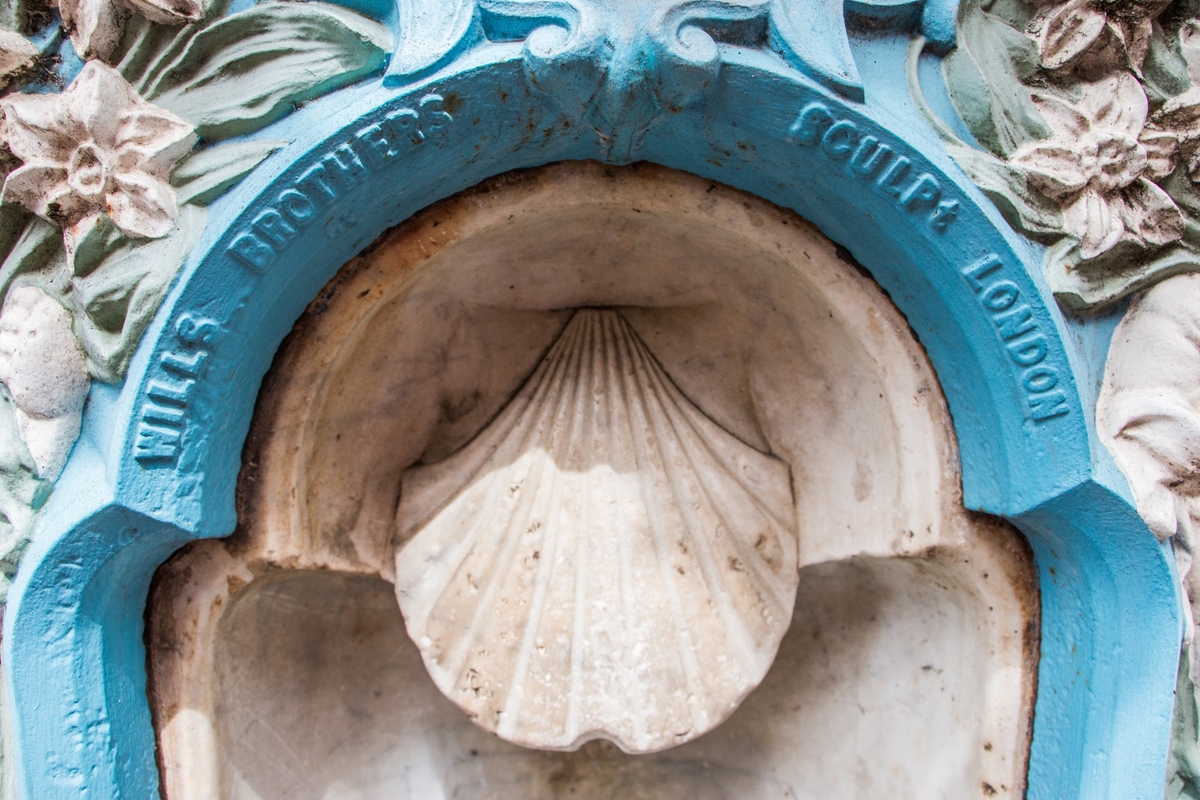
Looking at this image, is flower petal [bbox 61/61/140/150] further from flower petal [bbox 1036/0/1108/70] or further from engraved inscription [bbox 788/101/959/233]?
flower petal [bbox 1036/0/1108/70]

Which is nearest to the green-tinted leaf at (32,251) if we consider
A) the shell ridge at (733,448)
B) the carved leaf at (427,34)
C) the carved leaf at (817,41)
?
the carved leaf at (427,34)

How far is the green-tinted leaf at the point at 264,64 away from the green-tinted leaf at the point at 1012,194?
629 mm

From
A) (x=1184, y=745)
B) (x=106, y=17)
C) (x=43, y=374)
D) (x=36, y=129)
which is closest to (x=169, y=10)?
(x=106, y=17)

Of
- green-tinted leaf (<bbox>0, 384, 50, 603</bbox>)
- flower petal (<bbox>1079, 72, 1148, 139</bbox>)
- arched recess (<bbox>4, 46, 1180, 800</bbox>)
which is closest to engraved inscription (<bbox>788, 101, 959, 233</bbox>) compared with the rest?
arched recess (<bbox>4, 46, 1180, 800</bbox>)

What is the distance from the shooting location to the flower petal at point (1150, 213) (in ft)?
3.11

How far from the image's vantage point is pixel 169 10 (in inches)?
34.3

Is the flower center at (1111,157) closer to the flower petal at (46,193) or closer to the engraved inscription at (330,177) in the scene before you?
the engraved inscription at (330,177)

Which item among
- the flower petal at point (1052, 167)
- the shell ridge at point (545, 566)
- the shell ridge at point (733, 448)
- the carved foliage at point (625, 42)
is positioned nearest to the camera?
the carved foliage at point (625, 42)

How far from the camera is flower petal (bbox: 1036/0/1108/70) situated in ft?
3.14

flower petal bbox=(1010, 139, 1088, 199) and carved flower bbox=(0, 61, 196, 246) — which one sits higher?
carved flower bbox=(0, 61, 196, 246)

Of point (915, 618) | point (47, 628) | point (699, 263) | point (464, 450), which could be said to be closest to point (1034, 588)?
point (915, 618)

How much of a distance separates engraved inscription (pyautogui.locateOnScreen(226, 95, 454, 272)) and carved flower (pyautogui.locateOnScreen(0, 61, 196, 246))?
0.29ft

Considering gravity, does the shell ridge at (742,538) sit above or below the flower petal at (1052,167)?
below

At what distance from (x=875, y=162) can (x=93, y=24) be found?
803mm
